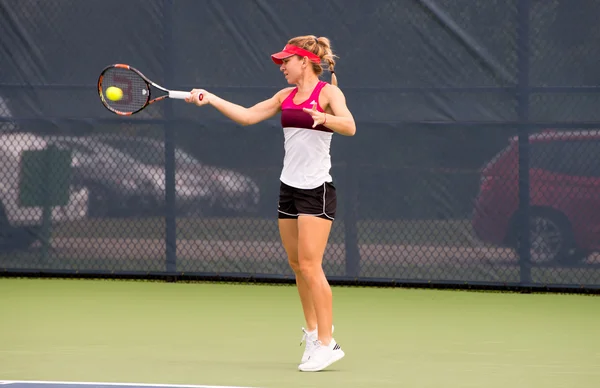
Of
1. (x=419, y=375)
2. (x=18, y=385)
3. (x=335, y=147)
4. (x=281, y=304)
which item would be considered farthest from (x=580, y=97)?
(x=18, y=385)

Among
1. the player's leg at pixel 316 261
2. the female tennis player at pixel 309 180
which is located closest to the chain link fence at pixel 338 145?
the female tennis player at pixel 309 180

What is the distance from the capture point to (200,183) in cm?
972

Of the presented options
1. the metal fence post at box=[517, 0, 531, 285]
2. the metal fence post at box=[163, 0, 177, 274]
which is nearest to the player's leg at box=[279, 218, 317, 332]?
the metal fence post at box=[517, 0, 531, 285]

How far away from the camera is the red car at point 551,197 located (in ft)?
29.4

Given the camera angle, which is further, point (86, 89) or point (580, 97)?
point (86, 89)

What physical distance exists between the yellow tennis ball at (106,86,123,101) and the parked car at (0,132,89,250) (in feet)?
9.09

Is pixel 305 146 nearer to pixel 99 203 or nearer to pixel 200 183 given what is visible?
pixel 200 183

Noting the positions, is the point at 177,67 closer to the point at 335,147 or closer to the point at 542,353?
the point at 335,147

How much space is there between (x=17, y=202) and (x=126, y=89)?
9.91 feet

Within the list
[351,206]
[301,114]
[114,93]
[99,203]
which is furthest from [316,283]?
[99,203]

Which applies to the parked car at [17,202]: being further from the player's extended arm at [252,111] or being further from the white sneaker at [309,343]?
the white sneaker at [309,343]

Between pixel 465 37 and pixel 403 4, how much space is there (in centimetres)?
53

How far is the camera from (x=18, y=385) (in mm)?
5754

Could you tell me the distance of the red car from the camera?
29.4 ft
